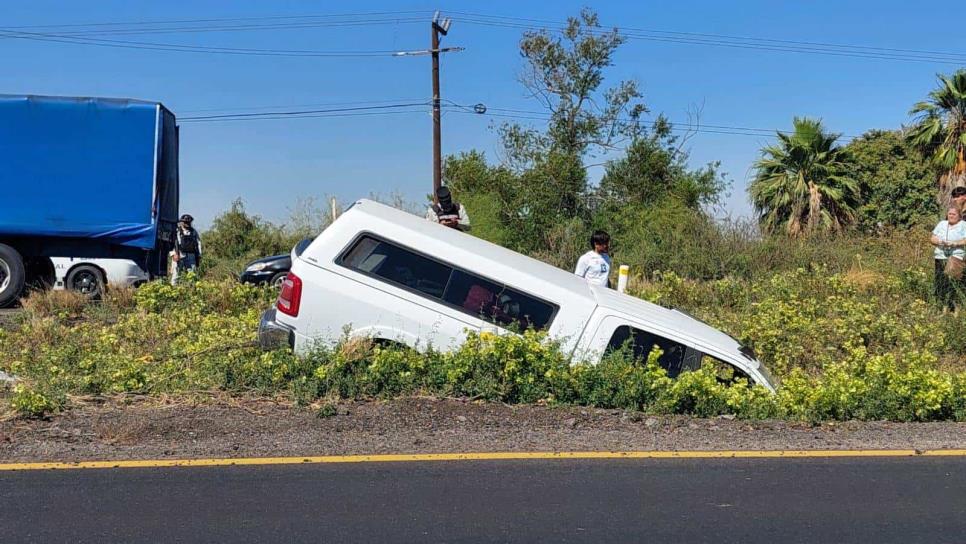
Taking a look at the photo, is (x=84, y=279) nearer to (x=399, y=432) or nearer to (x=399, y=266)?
(x=399, y=266)

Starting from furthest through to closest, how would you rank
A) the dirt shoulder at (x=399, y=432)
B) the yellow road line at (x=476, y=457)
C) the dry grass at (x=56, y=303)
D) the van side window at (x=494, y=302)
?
the dry grass at (x=56, y=303) → the van side window at (x=494, y=302) → the dirt shoulder at (x=399, y=432) → the yellow road line at (x=476, y=457)

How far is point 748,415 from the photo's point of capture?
7.50m

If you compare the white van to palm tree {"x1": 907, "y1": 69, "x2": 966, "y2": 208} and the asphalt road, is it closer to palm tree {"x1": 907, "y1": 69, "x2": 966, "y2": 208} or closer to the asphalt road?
the asphalt road

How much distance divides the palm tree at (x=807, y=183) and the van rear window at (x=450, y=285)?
19890 millimetres

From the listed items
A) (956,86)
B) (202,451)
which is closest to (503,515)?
(202,451)

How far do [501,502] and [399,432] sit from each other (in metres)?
1.56

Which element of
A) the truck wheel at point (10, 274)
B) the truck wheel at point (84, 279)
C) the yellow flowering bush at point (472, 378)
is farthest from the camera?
the truck wheel at point (84, 279)

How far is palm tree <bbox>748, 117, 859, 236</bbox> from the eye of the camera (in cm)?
2655

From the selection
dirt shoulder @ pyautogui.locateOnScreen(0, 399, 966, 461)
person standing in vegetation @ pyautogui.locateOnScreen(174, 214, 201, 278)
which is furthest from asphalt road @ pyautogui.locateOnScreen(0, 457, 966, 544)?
person standing in vegetation @ pyautogui.locateOnScreen(174, 214, 201, 278)

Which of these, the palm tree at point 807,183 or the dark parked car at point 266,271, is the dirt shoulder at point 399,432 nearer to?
the dark parked car at point 266,271

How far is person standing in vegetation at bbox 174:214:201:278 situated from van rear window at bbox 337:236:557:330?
9.39 meters

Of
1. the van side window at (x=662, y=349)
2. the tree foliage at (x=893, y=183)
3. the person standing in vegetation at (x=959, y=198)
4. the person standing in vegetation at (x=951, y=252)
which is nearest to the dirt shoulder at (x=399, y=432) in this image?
the van side window at (x=662, y=349)

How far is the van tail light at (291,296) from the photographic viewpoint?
25.8 feet

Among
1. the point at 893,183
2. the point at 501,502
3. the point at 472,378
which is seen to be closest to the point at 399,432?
the point at 472,378
